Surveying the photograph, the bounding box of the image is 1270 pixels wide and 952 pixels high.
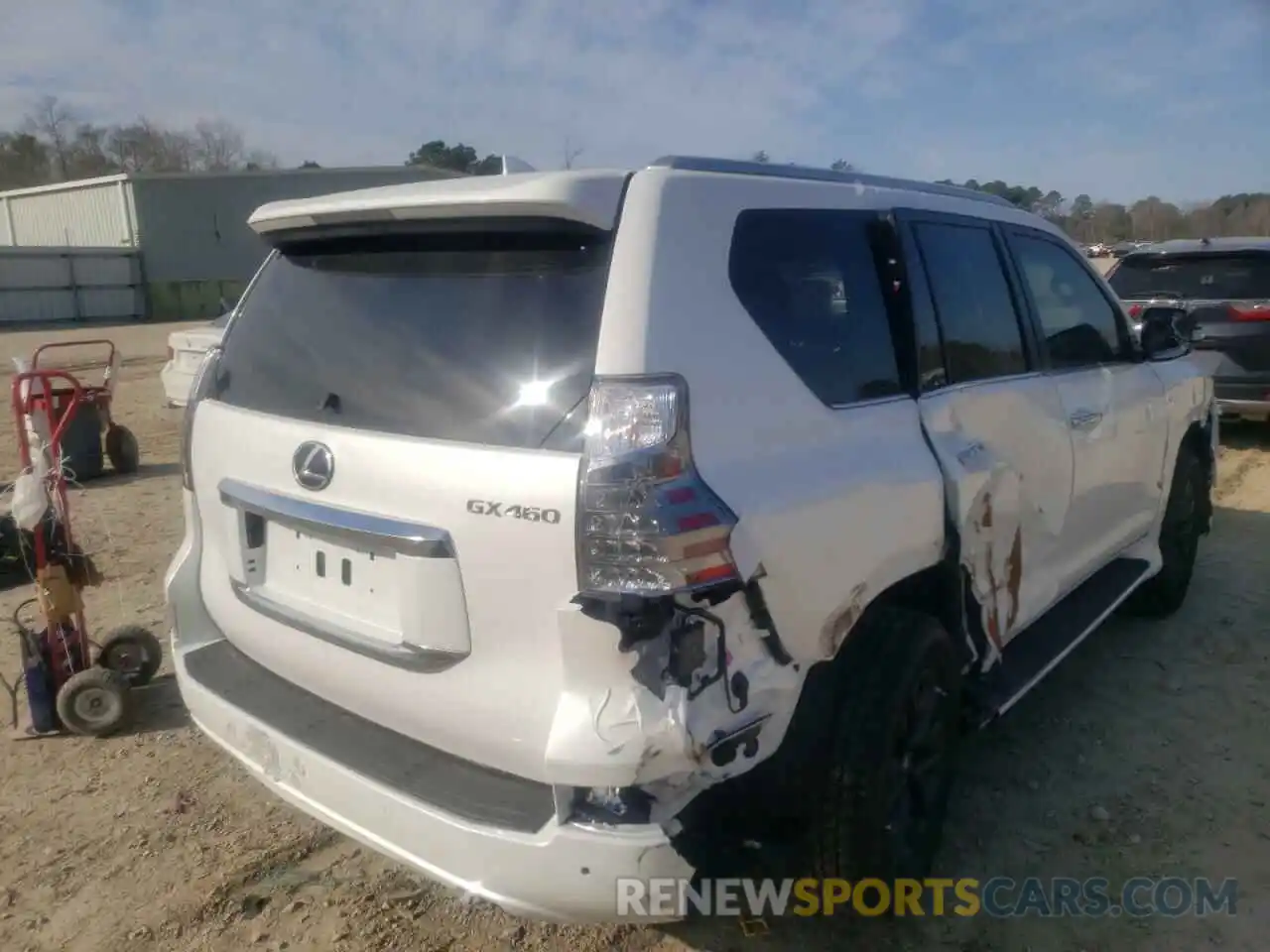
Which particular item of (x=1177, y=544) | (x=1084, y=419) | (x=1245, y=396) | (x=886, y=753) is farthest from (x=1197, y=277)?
(x=886, y=753)

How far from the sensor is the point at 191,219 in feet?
115

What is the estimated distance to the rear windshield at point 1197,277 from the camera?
8484mm

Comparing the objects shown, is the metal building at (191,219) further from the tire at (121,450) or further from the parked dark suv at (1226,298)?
→ the parked dark suv at (1226,298)

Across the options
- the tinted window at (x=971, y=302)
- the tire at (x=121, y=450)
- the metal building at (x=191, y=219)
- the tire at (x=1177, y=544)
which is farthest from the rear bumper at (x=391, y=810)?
the metal building at (x=191, y=219)

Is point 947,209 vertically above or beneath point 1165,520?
above

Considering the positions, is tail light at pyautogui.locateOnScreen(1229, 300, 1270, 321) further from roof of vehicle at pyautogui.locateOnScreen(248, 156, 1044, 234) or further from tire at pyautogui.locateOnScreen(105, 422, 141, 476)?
tire at pyautogui.locateOnScreen(105, 422, 141, 476)

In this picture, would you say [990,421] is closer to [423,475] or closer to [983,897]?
[983,897]

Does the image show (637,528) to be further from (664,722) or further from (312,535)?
(312,535)

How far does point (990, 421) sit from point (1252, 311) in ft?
22.1

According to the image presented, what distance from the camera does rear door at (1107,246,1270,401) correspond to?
8.30 metres

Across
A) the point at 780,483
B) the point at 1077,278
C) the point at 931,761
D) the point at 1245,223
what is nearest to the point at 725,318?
the point at 780,483

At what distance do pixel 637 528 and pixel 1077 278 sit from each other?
299 cm

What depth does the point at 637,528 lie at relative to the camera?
1.89 meters

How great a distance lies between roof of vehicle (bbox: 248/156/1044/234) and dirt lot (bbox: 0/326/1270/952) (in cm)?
191
